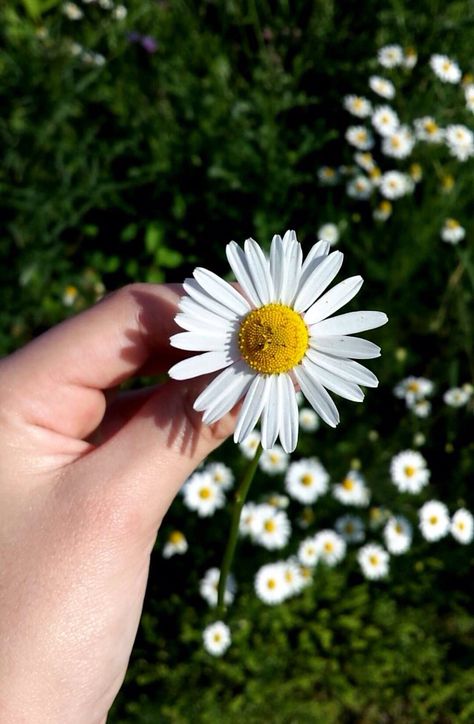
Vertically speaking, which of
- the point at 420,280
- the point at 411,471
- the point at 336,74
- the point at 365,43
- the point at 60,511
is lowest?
the point at 60,511

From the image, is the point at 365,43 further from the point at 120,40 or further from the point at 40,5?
the point at 40,5

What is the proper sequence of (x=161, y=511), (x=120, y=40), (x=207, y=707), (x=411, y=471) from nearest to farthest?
(x=161, y=511), (x=207, y=707), (x=411, y=471), (x=120, y=40)

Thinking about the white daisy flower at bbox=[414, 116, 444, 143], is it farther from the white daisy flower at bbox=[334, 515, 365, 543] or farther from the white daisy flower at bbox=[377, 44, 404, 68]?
the white daisy flower at bbox=[334, 515, 365, 543]

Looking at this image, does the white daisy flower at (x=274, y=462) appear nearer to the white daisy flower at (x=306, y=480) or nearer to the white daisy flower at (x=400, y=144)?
the white daisy flower at (x=306, y=480)

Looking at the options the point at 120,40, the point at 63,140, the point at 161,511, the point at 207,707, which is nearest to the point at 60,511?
the point at 161,511

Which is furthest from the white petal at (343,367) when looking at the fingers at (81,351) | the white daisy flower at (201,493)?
the white daisy flower at (201,493)

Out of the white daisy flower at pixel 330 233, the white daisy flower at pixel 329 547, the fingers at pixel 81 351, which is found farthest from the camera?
the white daisy flower at pixel 330 233
